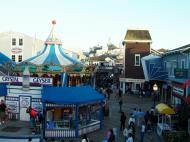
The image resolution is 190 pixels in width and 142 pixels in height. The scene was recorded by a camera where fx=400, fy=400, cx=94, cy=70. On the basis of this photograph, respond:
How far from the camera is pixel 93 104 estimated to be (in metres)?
29.1

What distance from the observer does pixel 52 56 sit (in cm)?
3153

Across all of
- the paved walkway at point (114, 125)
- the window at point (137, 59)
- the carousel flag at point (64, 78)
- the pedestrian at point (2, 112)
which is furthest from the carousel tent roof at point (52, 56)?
the window at point (137, 59)

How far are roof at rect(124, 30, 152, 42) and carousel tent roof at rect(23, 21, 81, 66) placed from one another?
2325 cm

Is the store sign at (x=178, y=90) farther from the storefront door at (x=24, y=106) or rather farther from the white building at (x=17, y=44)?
the white building at (x=17, y=44)

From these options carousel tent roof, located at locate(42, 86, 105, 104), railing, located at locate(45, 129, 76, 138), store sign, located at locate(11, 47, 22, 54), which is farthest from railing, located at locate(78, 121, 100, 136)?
store sign, located at locate(11, 47, 22, 54)

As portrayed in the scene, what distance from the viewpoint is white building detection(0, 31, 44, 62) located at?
59.9m

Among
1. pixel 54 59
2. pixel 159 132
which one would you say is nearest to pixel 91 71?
pixel 54 59

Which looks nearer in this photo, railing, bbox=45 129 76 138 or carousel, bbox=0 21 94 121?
railing, bbox=45 129 76 138

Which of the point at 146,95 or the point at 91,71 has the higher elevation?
the point at 91,71

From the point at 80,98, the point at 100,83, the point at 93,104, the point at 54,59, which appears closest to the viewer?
the point at 80,98

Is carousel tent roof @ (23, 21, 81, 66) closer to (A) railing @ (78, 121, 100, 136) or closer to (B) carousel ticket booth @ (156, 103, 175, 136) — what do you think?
(A) railing @ (78, 121, 100, 136)

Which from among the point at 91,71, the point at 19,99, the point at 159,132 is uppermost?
the point at 91,71

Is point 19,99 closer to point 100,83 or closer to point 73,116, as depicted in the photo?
point 73,116

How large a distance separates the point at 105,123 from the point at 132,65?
24579 mm
